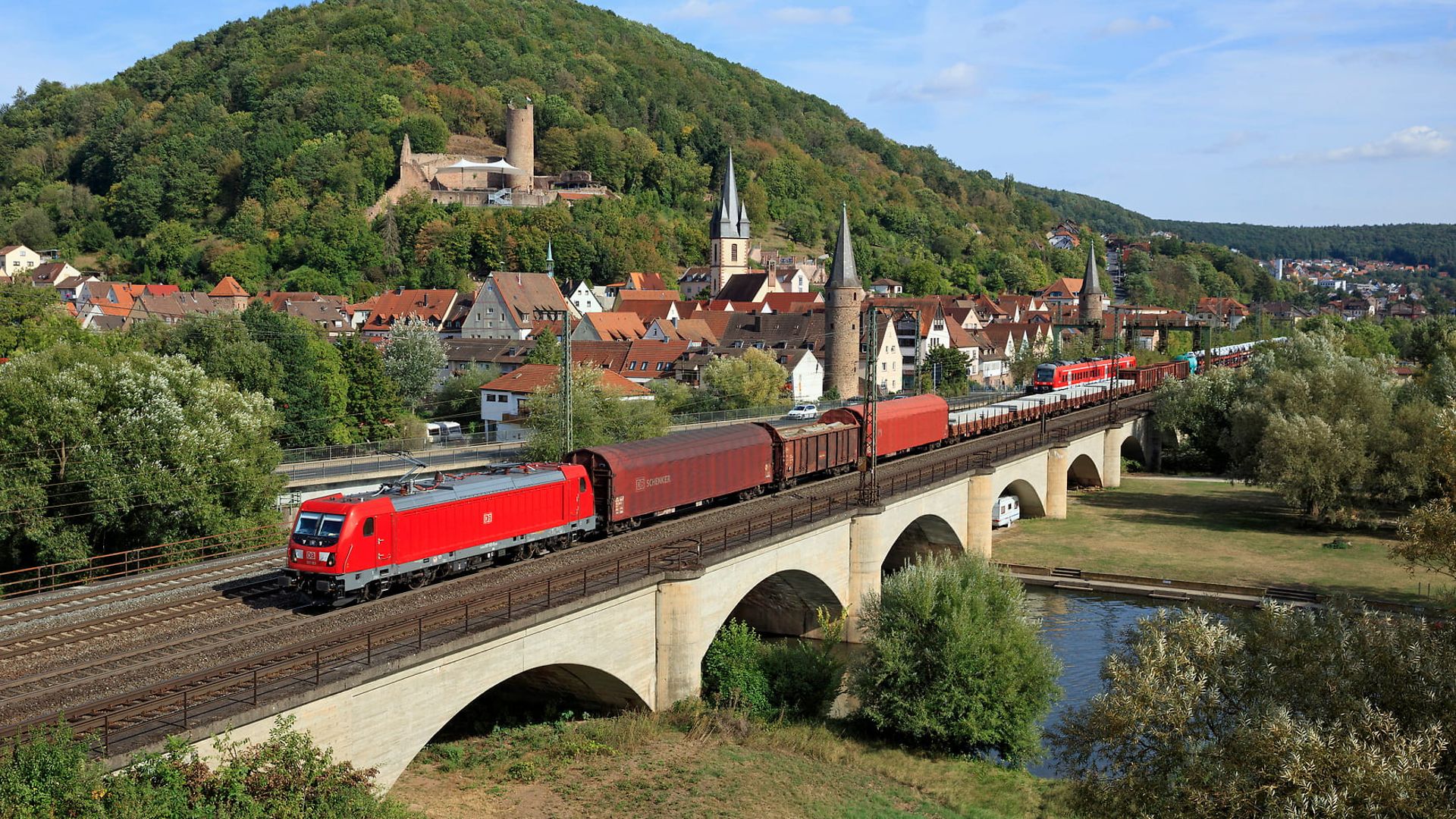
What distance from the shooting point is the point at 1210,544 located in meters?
54.8

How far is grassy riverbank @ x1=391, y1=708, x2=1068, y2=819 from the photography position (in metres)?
23.2

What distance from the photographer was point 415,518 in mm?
25844

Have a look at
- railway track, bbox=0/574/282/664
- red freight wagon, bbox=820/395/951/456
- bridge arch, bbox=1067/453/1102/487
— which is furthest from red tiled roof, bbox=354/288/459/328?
railway track, bbox=0/574/282/664

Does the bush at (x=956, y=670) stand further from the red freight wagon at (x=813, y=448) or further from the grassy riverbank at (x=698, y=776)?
the red freight wagon at (x=813, y=448)

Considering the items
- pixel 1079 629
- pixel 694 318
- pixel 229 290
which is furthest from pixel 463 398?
pixel 229 290

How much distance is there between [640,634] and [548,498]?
17.2ft

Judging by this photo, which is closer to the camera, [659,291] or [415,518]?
[415,518]

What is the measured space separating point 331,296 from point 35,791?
12347cm

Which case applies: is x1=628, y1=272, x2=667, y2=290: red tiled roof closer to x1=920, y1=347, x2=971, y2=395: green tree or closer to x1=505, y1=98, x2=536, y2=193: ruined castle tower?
x1=505, y1=98, x2=536, y2=193: ruined castle tower

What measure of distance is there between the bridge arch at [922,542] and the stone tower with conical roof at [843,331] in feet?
140

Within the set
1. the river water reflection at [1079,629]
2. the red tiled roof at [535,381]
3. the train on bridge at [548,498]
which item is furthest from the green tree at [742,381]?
the river water reflection at [1079,629]

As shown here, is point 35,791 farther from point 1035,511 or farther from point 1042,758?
point 1035,511

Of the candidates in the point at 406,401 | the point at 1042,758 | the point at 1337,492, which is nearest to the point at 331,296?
the point at 406,401

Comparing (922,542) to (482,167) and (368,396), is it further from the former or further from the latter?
(482,167)
